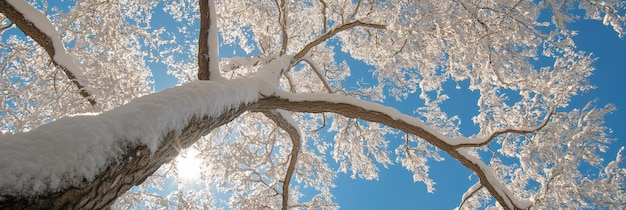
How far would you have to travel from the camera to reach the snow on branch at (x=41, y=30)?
3.51 metres

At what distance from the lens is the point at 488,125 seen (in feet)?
19.7

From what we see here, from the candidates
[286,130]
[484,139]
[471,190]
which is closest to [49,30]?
[286,130]

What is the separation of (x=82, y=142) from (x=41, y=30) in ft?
8.19

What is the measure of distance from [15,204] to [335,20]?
7.26m

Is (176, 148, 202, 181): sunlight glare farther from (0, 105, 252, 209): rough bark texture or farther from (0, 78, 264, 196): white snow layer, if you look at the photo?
(0, 78, 264, 196): white snow layer

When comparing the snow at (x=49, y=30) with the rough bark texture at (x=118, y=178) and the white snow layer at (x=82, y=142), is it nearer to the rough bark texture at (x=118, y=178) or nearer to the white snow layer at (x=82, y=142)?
the rough bark texture at (x=118, y=178)

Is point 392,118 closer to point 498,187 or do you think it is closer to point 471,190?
point 498,187

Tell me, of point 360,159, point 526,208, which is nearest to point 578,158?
point 526,208

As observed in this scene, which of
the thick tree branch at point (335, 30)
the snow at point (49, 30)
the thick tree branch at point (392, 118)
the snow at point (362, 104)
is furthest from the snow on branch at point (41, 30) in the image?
the thick tree branch at point (335, 30)

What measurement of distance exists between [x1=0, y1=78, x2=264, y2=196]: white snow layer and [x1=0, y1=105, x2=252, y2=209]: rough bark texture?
0.14 feet

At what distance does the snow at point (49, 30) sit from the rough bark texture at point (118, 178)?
1.53 metres

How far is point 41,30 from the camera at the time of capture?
3699mm

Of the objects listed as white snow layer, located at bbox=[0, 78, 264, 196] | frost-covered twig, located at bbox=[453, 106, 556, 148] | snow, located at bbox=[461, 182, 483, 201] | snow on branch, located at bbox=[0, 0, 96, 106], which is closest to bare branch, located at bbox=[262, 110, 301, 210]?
white snow layer, located at bbox=[0, 78, 264, 196]

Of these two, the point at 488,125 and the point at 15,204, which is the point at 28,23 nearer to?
the point at 15,204
